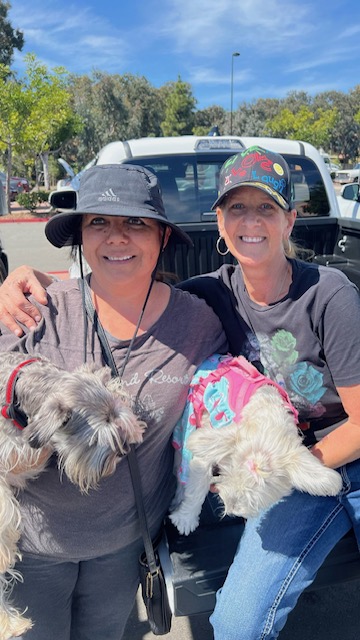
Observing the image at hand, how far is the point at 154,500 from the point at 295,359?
0.83 meters

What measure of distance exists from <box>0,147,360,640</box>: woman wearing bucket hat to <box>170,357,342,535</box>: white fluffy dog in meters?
0.36

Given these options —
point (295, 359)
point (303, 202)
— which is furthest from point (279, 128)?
point (295, 359)

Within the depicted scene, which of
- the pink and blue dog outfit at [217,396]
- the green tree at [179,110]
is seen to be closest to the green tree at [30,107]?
the pink and blue dog outfit at [217,396]

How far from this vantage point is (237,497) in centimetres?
156

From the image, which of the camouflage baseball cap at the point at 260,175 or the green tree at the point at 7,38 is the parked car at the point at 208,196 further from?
the green tree at the point at 7,38

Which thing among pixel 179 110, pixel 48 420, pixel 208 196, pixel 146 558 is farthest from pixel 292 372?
pixel 179 110

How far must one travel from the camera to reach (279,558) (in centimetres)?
188

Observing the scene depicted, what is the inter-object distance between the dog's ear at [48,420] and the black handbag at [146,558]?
335 mm

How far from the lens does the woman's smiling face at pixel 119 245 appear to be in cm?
179

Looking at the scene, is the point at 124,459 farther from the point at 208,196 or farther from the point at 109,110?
the point at 109,110

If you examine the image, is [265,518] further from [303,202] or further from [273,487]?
[303,202]

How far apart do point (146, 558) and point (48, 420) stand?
2.73 ft

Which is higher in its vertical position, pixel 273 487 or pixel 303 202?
pixel 303 202

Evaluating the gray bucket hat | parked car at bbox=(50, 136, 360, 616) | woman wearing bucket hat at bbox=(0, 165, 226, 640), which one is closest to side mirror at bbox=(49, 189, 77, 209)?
parked car at bbox=(50, 136, 360, 616)
